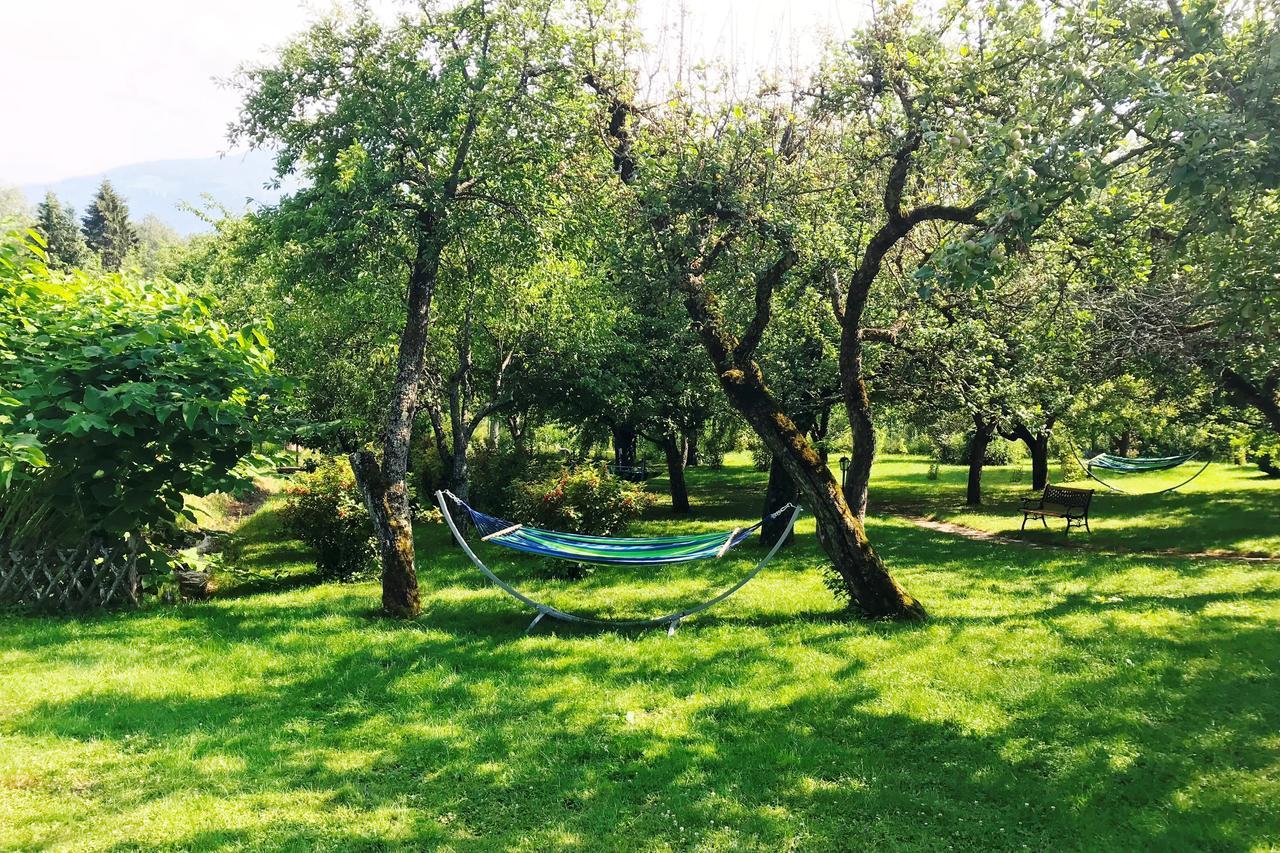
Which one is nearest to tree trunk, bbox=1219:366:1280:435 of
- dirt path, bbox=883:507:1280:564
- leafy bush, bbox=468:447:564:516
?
dirt path, bbox=883:507:1280:564

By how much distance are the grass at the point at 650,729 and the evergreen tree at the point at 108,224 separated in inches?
2992

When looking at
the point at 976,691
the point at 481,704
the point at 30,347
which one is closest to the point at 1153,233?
the point at 976,691

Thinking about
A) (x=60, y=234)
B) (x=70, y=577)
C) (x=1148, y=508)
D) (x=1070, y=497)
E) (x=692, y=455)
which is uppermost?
(x=60, y=234)

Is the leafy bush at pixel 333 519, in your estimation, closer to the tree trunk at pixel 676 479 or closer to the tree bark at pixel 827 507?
the tree bark at pixel 827 507

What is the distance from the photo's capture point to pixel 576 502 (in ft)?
39.1

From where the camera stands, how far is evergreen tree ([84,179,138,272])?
67312 millimetres

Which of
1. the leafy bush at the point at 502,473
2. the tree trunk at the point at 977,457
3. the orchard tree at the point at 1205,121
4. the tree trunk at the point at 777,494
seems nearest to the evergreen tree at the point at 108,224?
the leafy bush at the point at 502,473

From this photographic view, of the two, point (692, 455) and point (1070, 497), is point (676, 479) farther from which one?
point (692, 455)

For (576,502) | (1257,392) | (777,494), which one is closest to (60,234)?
(576,502)

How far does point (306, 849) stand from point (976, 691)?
498cm

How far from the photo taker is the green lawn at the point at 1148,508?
14.4m

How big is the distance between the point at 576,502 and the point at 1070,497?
10771 millimetres

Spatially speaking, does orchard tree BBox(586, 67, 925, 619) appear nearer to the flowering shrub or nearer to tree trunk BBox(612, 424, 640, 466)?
the flowering shrub

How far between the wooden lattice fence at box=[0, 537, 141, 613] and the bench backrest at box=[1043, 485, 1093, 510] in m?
16.5
